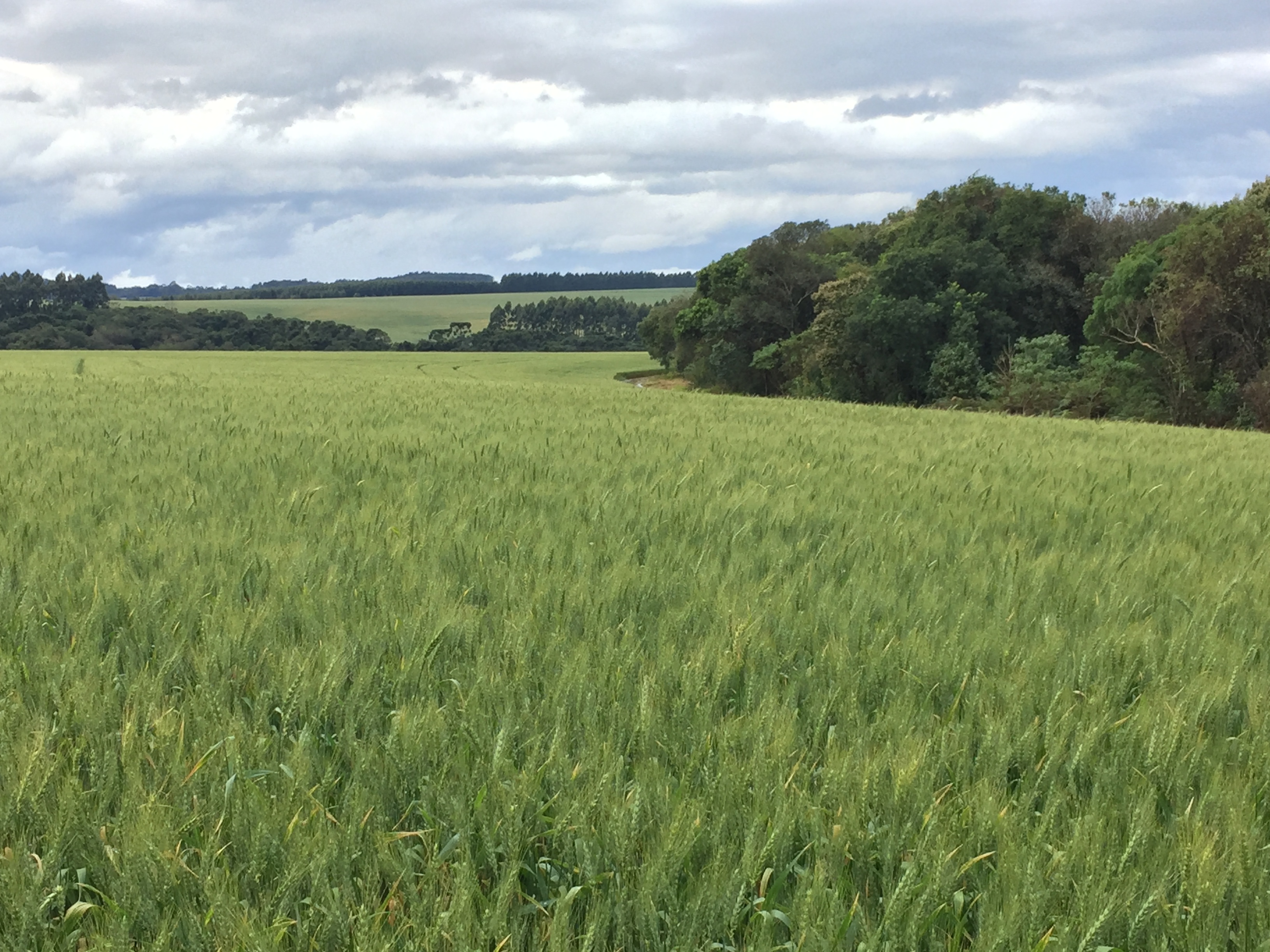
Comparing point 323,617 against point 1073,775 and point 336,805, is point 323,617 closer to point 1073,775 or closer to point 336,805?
point 336,805

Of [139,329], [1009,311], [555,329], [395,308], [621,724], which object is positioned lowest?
[621,724]

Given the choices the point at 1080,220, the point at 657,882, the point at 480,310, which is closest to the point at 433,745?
the point at 657,882

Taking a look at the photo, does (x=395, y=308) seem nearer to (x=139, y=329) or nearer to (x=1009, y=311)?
(x=139, y=329)

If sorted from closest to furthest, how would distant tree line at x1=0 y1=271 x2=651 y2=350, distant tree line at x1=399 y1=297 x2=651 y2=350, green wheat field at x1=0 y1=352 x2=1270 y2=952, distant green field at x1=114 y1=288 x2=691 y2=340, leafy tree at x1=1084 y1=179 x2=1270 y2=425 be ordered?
1. green wheat field at x1=0 y1=352 x2=1270 y2=952
2. leafy tree at x1=1084 y1=179 x2=1270 y2=425
3. distant tree line at x1=0 y1=271 x2=651 y2=350
4. distant tree line at x1=399 y1=297 x2=651 y2=350
5. distant green field at x1=114 y1=288 x2=691 y2=340

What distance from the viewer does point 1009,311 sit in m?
42.5

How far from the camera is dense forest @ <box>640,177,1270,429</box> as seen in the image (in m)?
30.3

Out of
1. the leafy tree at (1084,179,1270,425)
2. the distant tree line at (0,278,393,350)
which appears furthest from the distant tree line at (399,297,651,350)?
the leafy tree at (1084,179,1270,425)

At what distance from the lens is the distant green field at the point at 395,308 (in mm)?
106125

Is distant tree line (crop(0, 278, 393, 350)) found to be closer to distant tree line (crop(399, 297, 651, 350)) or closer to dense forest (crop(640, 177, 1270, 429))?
distant tree line (crop(399, 297, 651, 350))

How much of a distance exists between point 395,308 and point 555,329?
2932 cm

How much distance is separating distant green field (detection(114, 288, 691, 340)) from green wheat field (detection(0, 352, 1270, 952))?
9570cm

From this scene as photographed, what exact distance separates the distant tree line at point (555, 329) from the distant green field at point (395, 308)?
4147 mm

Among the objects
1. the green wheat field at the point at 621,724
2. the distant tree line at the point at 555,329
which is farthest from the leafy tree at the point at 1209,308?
the distant tree line at the point at 555,329

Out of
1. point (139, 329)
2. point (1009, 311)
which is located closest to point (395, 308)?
point (139, 329)
